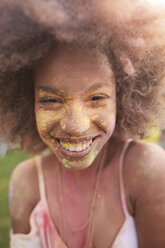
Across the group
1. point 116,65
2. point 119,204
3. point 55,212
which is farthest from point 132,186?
point 116,65

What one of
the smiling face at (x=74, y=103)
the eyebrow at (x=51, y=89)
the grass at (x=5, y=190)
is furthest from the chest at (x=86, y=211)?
the grass at (x=5, y=190)

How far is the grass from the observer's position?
8.19ft

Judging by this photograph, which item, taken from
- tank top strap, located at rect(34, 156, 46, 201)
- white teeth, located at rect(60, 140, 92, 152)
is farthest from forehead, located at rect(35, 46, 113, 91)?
tank top strap, located at rect(34, 156, 46, 201)

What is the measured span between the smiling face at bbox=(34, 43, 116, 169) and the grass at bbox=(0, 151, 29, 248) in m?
1.56

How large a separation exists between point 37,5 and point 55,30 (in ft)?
0.32

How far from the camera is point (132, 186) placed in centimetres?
132

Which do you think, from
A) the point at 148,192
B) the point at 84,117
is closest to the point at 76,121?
the point at 84,117

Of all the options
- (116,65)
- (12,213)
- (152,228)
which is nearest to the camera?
(116,65)

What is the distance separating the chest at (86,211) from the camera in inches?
52.9

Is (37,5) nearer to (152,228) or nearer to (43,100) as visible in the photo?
(43,100)

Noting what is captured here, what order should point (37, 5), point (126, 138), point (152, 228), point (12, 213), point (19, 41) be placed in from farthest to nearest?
point (12, 213) → point (126, 138) → point (152, 228) → point (19, 41) → point (37, 5)

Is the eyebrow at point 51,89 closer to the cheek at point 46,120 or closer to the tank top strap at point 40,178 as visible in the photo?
the cheek at point 46,120

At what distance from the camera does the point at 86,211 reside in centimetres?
141

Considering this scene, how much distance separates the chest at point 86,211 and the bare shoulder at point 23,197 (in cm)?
8
